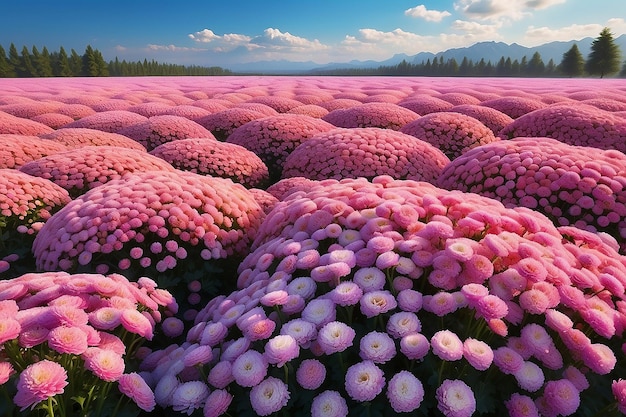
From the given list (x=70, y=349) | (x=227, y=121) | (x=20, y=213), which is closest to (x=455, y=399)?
(x=70, y=349)

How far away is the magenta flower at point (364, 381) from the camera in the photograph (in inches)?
67.6

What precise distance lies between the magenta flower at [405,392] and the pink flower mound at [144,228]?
2.30 meters

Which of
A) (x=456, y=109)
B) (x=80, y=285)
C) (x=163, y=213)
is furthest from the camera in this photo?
(x=456, y=109)

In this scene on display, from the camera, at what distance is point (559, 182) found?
4.16 meters

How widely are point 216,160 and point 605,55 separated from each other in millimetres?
82443

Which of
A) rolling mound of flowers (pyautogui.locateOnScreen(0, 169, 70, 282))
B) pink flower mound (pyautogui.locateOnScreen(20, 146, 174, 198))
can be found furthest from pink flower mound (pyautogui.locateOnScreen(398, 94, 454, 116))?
rolling mound of flowers (pyautogui.locateOnScreen(0, 169, 70, 282))

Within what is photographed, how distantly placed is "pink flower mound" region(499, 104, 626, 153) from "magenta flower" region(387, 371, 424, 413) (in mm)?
7376

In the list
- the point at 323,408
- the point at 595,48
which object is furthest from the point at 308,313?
the point at 595,48

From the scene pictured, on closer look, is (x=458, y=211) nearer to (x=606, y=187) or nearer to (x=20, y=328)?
(x=606, y=187)

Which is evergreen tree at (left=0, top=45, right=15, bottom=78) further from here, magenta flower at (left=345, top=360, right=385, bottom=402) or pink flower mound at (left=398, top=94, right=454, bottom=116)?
magenta flower at (left=345, top=360, right=385, bottom=402)

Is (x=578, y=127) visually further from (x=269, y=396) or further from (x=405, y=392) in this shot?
(x=269, y=396)

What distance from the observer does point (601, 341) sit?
2184mm

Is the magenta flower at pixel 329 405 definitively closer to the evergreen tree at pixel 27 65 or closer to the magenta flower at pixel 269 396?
the magenta flower at pixel 269 396

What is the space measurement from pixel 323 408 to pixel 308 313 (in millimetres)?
480
